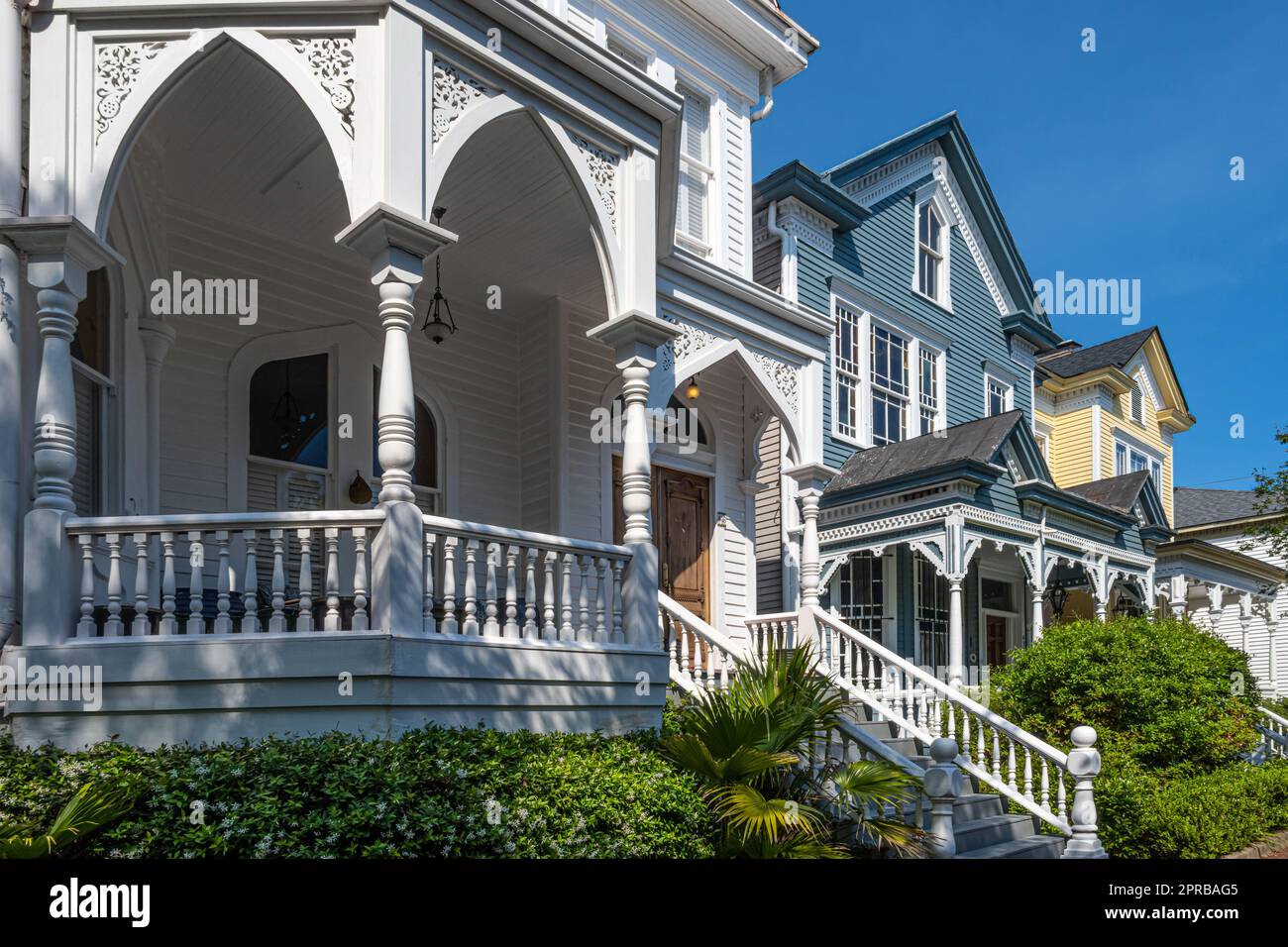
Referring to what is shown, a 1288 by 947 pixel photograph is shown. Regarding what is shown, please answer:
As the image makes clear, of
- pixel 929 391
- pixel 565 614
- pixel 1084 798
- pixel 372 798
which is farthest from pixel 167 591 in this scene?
pixel 929 391

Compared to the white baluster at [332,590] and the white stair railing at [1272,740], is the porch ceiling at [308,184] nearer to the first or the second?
the white baluster at [332,590]

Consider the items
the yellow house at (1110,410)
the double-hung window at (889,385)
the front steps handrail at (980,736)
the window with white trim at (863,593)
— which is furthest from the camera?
the yellow house at (1110,410)

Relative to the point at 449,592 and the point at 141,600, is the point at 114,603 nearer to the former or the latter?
the point at 141,600

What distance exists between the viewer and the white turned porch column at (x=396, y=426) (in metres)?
6.34

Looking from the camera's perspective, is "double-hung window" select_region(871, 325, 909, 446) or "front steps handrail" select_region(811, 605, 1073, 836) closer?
"front steps handrail" select_region(811, 605, 1073, 836)

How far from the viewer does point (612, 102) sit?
8.34m

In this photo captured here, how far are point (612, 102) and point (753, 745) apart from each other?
5.23m

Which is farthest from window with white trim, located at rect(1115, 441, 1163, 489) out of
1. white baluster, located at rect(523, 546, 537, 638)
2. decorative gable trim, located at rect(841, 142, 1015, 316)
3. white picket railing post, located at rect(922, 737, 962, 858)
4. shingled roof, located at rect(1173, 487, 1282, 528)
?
white baluster, located at rect(523, 546, 537, 638)

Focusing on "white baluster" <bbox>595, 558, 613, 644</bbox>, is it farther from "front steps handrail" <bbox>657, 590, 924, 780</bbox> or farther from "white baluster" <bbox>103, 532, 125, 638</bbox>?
"white baluster" <bbox>103, 532, 125, 638</bbox>

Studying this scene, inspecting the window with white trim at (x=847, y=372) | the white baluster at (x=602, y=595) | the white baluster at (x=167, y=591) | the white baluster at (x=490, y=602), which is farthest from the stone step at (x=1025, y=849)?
the window with white trim at (x=847, y=372)

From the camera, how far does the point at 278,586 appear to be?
6184mm

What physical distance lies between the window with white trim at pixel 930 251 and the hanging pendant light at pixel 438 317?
36.7ft

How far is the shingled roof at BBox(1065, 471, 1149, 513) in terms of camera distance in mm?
19406

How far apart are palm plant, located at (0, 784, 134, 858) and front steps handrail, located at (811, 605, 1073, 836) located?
7086 millimetres
